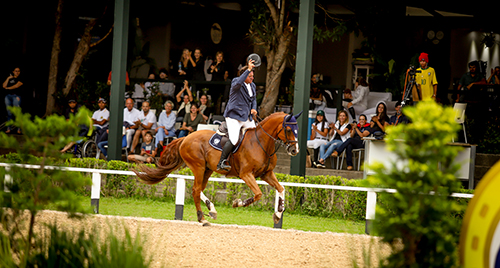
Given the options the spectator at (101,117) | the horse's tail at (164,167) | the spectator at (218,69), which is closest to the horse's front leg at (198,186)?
the horse's tail at (164,167)

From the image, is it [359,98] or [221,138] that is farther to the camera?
[359,98]

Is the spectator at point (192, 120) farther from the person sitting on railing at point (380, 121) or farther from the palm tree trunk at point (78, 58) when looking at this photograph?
the palm tree trunk at point (78, 58)

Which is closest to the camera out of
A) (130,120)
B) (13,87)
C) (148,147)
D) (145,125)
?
(148,147)

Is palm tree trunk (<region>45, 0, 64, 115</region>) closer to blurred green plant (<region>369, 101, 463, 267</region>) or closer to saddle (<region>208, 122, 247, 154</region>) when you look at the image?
saddle (<region>208, 122, 247, 154</region>)

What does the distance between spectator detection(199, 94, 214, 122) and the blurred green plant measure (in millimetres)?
10999

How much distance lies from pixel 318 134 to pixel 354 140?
3.79 feet

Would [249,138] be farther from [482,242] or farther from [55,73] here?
[55,73]

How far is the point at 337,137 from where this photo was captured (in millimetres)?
13125

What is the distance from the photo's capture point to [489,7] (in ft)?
48.9

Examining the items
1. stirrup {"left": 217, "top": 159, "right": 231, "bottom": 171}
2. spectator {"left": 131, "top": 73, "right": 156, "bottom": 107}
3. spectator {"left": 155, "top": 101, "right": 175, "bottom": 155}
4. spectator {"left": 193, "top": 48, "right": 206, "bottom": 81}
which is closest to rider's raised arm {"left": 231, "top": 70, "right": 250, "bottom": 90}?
stirrup {"left": 217, "top": 159, "right": 231, "bottom": 171}

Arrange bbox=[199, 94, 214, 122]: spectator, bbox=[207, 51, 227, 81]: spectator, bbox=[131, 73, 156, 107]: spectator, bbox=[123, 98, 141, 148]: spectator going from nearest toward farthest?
bbox=[123, 98, 141, 148]: spectator → bbox=[199, 94, 214, 122]: spectator → bbox=[207, 51, 227, 81]: spectator → bbox=[131, 73, 156, 107]: spectator

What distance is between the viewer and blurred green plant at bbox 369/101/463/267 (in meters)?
3.45

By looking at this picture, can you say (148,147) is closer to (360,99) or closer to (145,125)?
(145,125)

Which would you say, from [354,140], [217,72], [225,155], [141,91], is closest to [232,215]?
[225,155]
